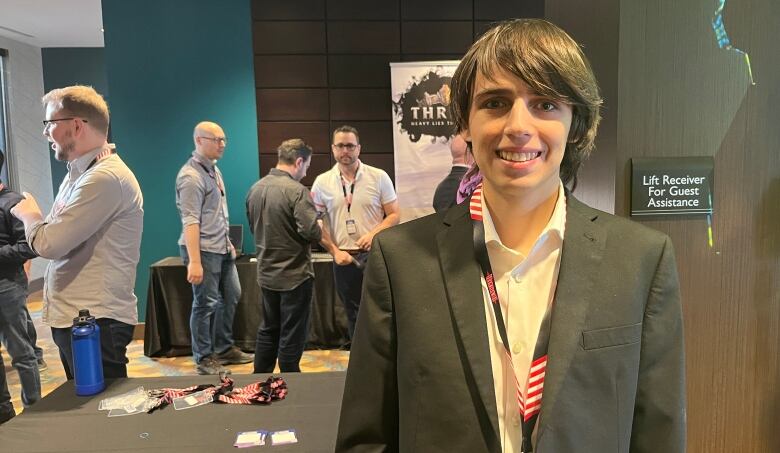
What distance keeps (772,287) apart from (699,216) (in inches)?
13.3

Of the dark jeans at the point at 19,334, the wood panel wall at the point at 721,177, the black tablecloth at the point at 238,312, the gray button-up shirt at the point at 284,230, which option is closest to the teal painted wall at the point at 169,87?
the black tablecloth at the point at 238,312

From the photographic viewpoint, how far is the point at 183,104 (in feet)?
15.5

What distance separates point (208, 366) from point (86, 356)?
6.52 feet

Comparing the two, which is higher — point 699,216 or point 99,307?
point 699,216

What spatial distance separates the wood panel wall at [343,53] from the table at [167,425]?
3389 mm

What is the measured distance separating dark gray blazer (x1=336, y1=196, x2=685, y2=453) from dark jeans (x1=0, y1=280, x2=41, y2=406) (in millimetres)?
2760

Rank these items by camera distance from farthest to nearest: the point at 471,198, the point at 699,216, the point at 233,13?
the point at 233,13 → the point at 699,216 → the point at 471,198

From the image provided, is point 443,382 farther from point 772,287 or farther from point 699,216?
point 772,287

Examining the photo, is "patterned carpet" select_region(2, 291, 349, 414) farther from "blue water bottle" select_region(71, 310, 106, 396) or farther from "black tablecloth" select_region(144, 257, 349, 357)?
"blue water bottle" select_region(71, 310, 106, 396)

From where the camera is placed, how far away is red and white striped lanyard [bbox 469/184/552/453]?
83cm

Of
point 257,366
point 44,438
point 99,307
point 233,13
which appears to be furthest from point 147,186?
point 44,438

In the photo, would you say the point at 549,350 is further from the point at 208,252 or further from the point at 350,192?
the point at 208,252

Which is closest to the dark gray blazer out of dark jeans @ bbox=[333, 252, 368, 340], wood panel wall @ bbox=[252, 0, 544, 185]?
dark jeans @ bbox=[333, 252, 368, 340]

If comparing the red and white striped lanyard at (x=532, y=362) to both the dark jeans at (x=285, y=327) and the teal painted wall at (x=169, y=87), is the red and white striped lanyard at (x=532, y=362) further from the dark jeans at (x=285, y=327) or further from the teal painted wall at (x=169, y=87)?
the teal painted wall at (x=169, y=87)
